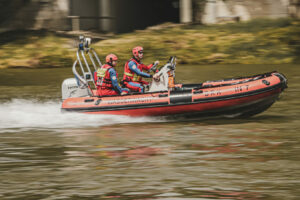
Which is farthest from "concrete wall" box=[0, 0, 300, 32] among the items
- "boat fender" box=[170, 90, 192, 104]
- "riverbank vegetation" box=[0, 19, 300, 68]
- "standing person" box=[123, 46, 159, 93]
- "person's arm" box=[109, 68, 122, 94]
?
"boat fender" box=[170, 90, 192, 104]

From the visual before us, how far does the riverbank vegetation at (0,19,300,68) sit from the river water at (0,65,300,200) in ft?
35.2

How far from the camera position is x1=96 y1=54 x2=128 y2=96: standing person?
42.1ft

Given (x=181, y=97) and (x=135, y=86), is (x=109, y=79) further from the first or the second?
(x=181, y=97)

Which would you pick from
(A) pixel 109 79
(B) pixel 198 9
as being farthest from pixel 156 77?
(B) pixel 198 9

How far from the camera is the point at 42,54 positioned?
1080 inches

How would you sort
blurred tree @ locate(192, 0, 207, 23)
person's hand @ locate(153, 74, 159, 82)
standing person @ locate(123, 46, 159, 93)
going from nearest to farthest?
1. person's hand @ locate(153, 74, 159, 82)
2. standing person @ locate(123, 46, 159, 93)
3. blurred tree @ locate(192, 0, 207, 23)

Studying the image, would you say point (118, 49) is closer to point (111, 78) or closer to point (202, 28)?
point (202, 28)

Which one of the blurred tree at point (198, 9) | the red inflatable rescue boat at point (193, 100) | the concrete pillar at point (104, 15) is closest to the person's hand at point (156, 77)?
the red inflatable rescue boat at point (193, 100)

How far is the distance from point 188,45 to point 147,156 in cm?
1784

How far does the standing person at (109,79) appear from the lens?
42.1 ft

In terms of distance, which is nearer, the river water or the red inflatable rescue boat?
the river water

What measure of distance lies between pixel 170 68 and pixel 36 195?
19.7ft

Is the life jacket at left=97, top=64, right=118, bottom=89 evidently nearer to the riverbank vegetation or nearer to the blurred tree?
the riverbank vegetation

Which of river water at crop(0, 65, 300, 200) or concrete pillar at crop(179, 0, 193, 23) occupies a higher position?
concrete pillar at crop(179, 0, 193, 23)
